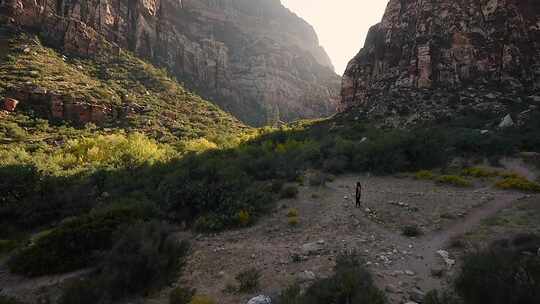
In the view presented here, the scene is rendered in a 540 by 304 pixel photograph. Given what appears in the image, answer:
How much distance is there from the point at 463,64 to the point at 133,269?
3988 cm

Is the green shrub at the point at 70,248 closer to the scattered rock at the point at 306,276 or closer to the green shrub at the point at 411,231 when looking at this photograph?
the scattered rock at the point at 306,276

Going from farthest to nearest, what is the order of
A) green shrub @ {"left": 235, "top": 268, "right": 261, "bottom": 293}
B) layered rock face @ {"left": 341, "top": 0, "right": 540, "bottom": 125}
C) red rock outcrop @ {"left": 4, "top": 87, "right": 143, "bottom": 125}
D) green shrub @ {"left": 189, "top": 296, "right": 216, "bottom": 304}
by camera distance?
layered rock face @ {"left": 341, "top": 0, "right": 540, "bottom": 125}, red rock outcrop @ {"left": 4, "top": 87, "right": 143, "bottom": 125}, green shrub @ {"left": 235, "top": 268, "right": 261, "bottom": 293}, green shrub @ {"left": 189, "top": 296, "right": 216, "bottom": 304}

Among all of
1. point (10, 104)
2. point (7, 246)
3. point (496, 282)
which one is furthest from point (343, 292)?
point (10, 104)

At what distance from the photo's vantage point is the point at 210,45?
264ft

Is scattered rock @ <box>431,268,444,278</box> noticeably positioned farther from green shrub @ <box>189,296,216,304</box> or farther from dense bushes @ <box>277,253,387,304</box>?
green shrub @ <box>189,296,216,304</box>

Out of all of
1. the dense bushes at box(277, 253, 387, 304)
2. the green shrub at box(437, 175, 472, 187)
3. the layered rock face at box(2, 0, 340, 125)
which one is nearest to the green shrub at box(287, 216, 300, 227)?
the dense bushes at box(277, 253, 387, 304)

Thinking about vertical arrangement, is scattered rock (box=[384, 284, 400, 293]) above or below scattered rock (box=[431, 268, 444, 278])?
below

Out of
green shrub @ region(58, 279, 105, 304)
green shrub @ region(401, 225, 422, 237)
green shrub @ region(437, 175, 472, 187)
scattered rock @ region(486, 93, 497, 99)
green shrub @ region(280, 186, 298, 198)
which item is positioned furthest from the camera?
scattered rock @ region(486, 93, 497, 99)

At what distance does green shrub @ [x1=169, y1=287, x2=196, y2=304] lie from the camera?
5.37 m

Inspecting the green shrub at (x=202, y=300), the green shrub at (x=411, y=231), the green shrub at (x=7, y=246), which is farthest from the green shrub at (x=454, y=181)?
the green shrub at (x=7, y=246)

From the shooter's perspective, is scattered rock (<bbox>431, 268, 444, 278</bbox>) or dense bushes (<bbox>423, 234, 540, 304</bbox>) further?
scattered rock (<bbox>431, 268, 444, 278</bbox>)

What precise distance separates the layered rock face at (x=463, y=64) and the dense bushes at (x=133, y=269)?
30.2 meters

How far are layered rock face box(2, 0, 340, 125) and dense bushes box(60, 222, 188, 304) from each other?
45.5 metres

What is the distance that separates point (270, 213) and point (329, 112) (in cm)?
7285
